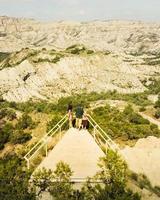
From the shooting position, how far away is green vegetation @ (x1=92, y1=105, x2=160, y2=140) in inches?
1857

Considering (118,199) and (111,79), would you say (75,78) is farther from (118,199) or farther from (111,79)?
(118,199)

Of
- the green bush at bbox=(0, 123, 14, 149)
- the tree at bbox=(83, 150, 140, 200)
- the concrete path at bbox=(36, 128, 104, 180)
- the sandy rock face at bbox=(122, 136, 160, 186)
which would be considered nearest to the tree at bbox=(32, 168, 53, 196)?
the concrete path at bbox=(36, 128, 104, 180)

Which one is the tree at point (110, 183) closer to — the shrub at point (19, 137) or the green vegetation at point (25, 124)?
the shrub at point (19, 137)

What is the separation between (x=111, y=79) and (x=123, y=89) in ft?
15.6

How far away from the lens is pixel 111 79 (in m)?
126

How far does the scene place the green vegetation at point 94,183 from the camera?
28.1 m

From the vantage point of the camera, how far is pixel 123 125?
5034 centimetres

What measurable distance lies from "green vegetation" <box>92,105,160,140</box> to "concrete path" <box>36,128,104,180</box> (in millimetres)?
14744

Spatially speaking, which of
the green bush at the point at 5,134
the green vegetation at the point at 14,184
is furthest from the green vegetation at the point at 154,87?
the green vegetation at the point at 14,184

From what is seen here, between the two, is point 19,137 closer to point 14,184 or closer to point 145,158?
point 145,158

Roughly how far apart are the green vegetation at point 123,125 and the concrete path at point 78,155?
580 inches

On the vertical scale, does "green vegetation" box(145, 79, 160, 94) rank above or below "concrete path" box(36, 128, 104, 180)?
below

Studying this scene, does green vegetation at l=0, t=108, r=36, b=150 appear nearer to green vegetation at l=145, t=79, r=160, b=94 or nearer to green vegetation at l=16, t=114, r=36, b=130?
green vegetation at l=16, t=114, r=36, b=130

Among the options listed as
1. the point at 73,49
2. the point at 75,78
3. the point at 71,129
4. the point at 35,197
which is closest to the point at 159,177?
the point at 71,129
